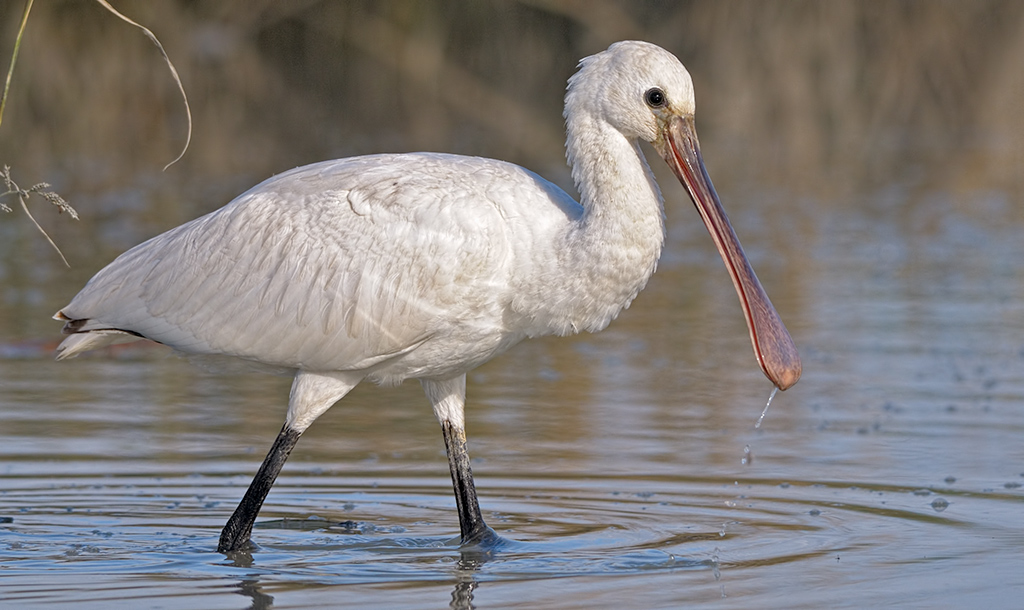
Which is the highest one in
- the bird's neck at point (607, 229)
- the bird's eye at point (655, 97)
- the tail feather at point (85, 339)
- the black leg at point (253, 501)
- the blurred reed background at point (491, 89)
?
the blurred reed background at point (491, 89)

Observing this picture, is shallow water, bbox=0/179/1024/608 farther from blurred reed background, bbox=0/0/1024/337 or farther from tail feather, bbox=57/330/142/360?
blurred reed background, bbox=0/0/1024/337

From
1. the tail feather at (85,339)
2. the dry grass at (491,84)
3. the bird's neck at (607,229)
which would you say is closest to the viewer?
the bird's neck at (607,229)

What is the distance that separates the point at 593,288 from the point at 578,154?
0.59 m

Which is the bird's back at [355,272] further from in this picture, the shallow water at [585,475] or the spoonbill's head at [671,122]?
the shallow water at [585,475]

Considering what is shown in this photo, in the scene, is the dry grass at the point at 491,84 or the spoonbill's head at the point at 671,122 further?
the dry grass at the point at 491,84

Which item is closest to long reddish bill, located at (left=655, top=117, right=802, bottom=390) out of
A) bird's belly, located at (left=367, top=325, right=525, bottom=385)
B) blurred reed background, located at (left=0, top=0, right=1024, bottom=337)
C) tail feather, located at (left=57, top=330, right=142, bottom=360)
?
bird's belly, located at (left=367, top=325, right=525, bottom=385)

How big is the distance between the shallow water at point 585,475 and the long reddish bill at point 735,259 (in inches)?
27.4

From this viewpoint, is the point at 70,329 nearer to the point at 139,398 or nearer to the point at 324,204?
the point at 324,204

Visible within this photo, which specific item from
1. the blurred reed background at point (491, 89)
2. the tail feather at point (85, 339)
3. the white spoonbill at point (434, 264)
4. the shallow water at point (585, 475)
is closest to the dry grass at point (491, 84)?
the blurred reed background at point (491, 89)

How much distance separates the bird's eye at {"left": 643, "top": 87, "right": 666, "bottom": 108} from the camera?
23.8 feet

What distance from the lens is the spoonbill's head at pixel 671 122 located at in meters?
7.24

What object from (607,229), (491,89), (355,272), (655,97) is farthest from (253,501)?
(491,89)

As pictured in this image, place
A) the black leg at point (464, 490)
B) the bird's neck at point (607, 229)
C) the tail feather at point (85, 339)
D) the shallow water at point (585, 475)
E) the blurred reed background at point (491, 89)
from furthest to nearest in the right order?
the blurred reed background at point (491, 89), the tail feather at point (85, 339), the black leg at point (464, 490), the bird's neck at point (607, 229), the shallow water at point (585, 475)

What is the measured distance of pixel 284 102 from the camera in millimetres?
25047
